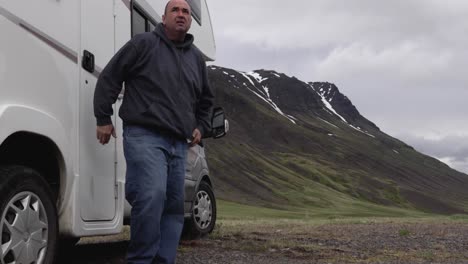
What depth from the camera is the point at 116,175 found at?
18.1ft

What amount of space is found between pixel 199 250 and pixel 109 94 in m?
3.29

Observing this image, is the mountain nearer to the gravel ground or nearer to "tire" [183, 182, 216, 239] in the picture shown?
the gravel ground

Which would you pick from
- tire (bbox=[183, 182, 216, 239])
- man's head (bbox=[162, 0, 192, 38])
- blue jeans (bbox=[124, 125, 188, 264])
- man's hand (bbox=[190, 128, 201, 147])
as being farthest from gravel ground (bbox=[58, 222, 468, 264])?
man's head (bbox=[162, 0, 192, 38])

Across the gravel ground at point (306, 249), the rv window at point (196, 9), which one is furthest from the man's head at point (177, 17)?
the rv window at point (196, 9)

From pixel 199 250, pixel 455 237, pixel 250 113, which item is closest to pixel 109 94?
pixel 199 250

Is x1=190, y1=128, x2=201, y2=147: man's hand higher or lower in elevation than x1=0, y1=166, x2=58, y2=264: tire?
higher

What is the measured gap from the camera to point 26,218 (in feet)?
13.3

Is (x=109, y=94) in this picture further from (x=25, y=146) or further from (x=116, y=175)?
(x=116, y=175)

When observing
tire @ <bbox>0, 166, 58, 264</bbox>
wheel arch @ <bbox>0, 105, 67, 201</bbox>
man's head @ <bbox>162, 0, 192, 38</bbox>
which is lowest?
tire @ <bbox>0, 166, 58, 264</bbox>

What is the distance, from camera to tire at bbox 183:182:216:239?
846 centimetres

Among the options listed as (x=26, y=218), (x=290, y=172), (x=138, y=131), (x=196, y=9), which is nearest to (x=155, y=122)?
(x=138, y=131)

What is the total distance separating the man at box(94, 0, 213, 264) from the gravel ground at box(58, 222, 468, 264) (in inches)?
69.5

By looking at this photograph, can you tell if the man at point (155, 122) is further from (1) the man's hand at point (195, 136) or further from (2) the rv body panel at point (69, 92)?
(2) the rv body panel at point (69, 92)

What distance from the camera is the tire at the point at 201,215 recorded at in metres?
8.46
